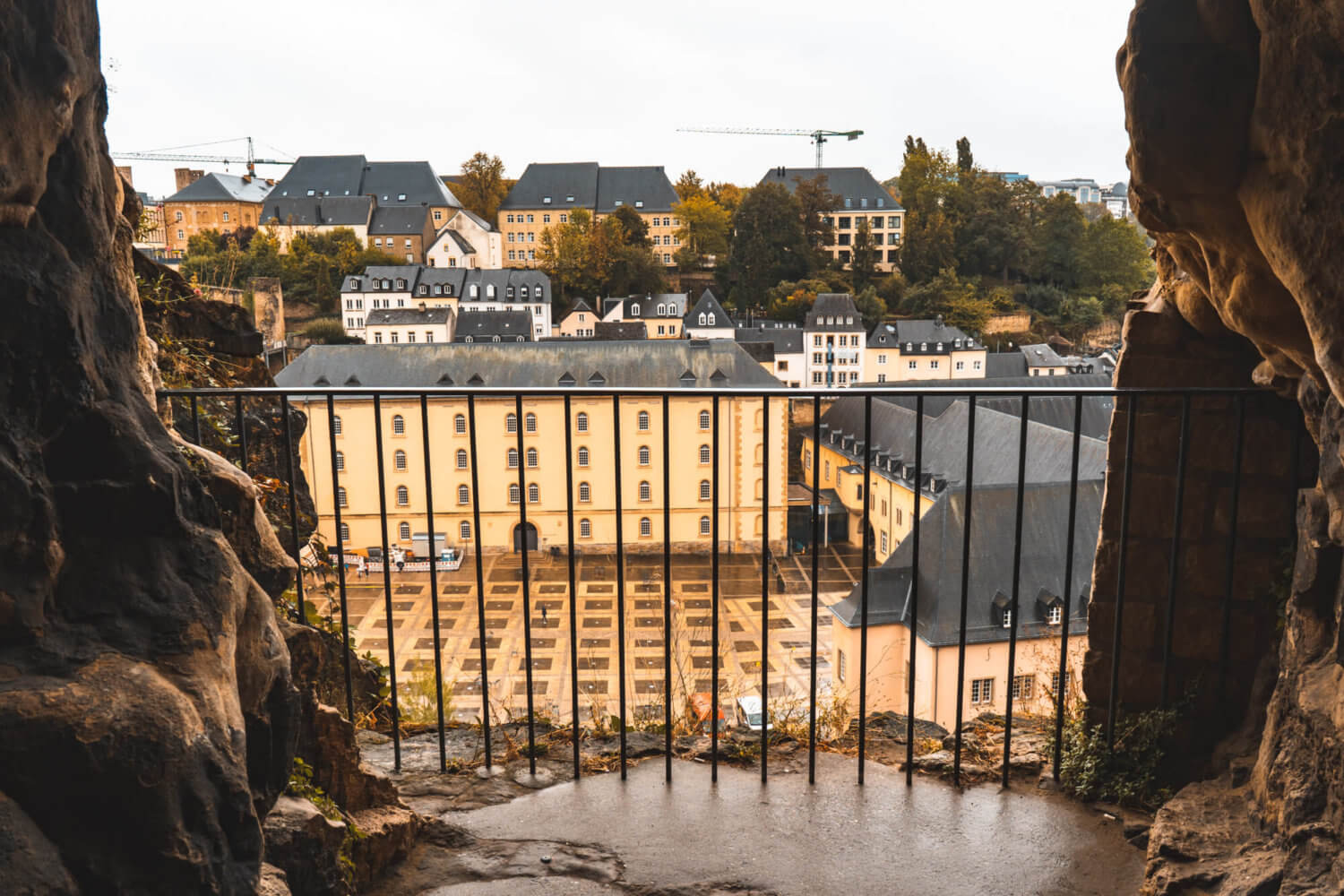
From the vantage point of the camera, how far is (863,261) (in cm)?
6556

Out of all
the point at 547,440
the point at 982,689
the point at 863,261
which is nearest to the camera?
the point at 982,689

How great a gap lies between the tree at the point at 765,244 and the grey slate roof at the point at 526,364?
1069 inches

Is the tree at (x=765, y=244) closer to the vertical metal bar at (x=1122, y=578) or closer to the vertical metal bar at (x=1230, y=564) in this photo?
the vertical metal bar at (x=1122, y=578)

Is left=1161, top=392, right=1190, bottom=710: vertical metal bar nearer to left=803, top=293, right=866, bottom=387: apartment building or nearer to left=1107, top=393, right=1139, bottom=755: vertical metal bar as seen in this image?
left=1107, top=393, right=1139, bottom=755: vertical metal bar

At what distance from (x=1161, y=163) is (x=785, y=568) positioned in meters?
34.4

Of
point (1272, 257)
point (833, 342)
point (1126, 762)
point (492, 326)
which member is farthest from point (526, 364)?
point (1272, 257)

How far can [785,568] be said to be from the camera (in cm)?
3612

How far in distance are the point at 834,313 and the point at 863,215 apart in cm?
1912

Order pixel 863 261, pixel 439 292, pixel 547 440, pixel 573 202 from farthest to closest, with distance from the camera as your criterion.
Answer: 1. pixel 573 202
2. pixel 863 261
3. pixel 439 292
4. pixel 547 440

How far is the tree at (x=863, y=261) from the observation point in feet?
214

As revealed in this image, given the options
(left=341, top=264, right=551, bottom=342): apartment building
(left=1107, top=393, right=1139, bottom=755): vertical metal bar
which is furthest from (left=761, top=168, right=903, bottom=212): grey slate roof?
(left=1107, top=393, right=1139, bottom=755): vertical metal bar

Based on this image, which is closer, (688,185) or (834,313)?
(834,313)

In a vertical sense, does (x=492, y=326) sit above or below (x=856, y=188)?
below

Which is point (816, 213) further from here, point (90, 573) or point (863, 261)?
point (90, 573)
